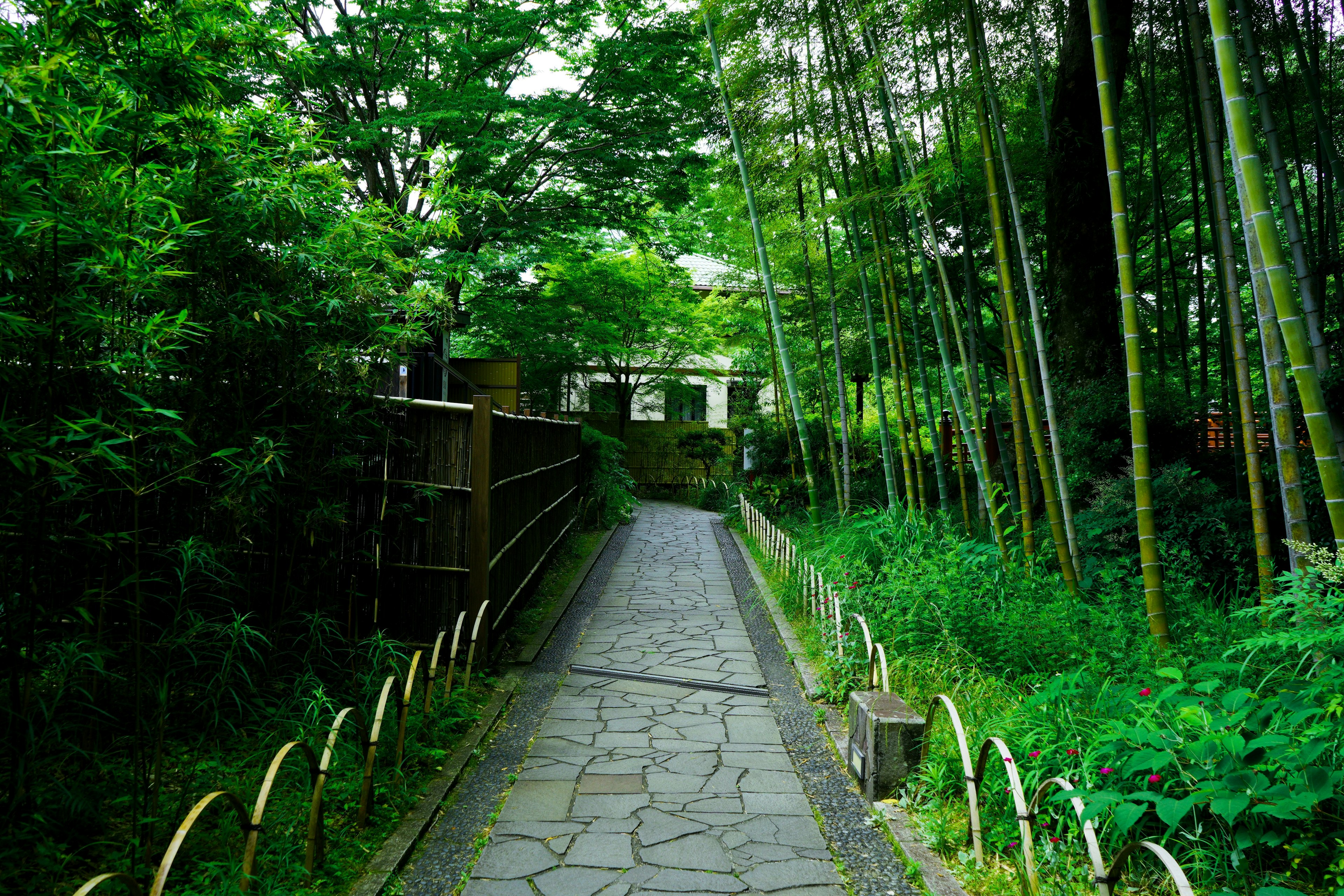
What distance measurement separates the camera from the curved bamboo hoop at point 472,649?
4.68 m

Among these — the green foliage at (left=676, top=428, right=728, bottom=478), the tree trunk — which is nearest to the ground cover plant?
the tree trunk

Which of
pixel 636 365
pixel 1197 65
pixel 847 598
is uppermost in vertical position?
pixel 636 365

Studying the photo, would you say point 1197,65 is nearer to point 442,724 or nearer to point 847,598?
point 847,598

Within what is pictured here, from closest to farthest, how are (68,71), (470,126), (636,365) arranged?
(68,71), (470,126), (636,365)

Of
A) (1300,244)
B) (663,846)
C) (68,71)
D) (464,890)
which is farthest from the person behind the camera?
(1300,244)

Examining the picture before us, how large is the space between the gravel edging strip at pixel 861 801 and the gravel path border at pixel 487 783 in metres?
1.41

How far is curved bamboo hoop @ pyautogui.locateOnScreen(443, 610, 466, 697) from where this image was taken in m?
4.34

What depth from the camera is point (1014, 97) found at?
7891 mm

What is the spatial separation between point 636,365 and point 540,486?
10999 millimetres

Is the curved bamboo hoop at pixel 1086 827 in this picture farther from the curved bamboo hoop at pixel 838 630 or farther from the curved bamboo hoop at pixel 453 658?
the curved bamboo hoop at pixel 453 658

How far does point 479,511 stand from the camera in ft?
16.2

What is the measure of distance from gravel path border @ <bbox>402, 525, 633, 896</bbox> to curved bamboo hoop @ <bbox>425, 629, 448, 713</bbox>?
0.39m

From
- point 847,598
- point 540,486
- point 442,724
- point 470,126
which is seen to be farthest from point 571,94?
point 442,724

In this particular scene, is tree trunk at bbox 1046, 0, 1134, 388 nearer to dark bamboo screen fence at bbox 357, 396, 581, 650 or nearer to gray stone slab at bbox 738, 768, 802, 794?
gray stone slab at bbox 738, 768, 802, 794
